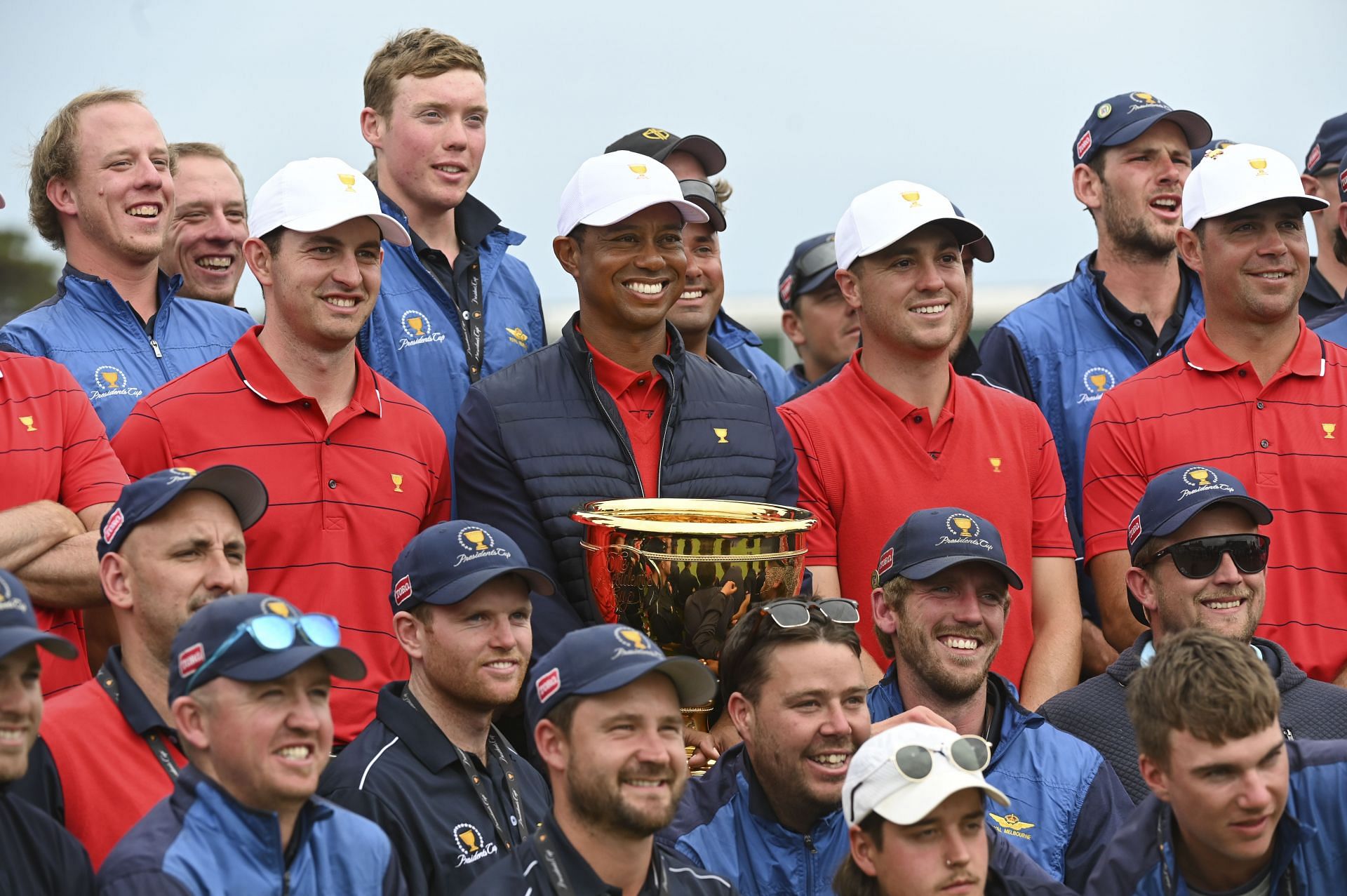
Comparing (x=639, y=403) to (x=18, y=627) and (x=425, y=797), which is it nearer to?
(x=425, y=797)

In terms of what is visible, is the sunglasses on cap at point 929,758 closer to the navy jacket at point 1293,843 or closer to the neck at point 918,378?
the navy jacket at point 1293,843

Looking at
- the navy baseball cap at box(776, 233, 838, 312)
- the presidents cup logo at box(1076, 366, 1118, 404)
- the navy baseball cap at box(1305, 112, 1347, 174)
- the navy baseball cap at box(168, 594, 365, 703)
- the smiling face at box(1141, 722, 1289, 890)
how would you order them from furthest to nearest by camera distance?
1. the navy baseball cap at box(776, 233, 838, 312)
2. the navy baseball cap at box(1305, 112, 1347, 174)
3. the presidents cup logo at box(1076, 366, 1118, 404)
4. the smiling face at box(1141, 722, 1289, 890)
5. the navy baseball cap at box(168, 594, 365, 703)

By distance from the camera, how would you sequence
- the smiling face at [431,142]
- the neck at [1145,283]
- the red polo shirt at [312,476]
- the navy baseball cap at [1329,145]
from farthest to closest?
the navy baseball cap at [1329,145]
the neck at [1145,283]
the smiling face at [431,142]
the red polo shirt at [312,476]

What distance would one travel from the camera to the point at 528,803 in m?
5.61

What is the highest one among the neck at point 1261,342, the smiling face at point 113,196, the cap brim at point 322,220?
the smiling face at point 113,196

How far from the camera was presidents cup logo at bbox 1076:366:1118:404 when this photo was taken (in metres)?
7.95

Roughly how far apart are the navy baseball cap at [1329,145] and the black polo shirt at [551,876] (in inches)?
239

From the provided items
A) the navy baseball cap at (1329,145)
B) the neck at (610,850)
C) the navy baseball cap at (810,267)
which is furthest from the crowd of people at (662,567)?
the navy baseball cap at (810,267)

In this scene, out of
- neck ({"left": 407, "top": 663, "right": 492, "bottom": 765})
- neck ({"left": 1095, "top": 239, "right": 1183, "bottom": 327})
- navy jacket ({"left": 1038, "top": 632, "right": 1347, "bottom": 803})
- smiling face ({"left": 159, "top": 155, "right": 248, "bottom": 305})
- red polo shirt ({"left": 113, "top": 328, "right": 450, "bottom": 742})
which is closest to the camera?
neck ({"left": 407, "top": 663, "right": 492, "bottom": 765})

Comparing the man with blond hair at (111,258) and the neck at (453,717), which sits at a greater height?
the man with blond hair at (111,258)

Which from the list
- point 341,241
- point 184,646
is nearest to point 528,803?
point 184,646

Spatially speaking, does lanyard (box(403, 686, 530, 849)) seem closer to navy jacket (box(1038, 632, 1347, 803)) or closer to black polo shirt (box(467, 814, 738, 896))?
black polo shirt (box(467, 814, 738, 896))

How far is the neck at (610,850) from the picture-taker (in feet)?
16.2

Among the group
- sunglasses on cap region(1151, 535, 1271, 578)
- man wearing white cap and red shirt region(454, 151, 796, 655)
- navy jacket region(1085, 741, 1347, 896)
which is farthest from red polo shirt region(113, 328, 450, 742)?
sunglasses on cap region(1151, 535, 1271, 578)
